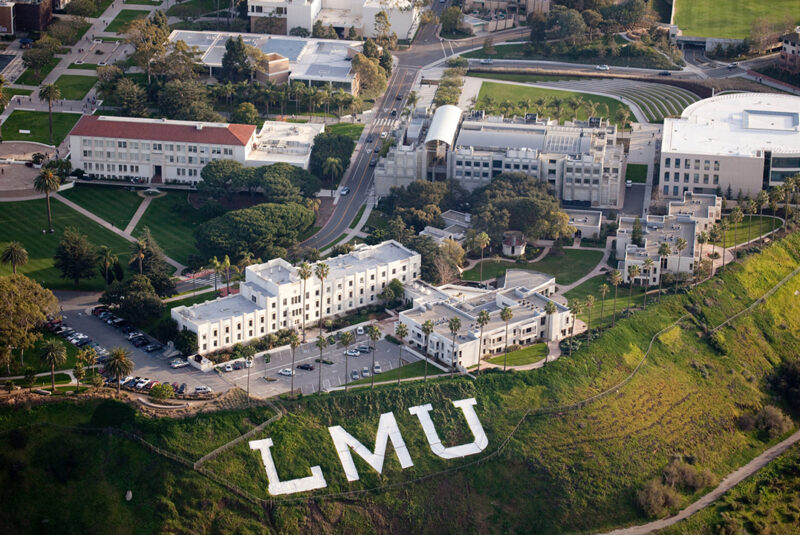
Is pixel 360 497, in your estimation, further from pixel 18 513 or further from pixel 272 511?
pixel 18 513

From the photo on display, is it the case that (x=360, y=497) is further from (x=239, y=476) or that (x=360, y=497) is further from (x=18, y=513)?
(x=18, y=513)

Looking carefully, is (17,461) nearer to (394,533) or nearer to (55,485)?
(55,485)

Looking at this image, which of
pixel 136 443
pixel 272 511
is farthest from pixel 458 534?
pixel 136 443

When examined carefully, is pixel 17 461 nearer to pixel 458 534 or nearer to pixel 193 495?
pixel 193 495

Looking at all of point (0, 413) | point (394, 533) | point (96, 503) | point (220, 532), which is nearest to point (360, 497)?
point (394, 533)

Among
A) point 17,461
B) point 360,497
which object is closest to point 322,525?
point 360,497

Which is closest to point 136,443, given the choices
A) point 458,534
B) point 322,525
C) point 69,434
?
point 69,434

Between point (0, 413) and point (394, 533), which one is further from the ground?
point (0, 413)
